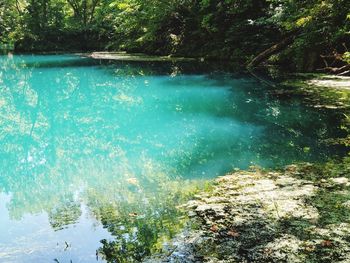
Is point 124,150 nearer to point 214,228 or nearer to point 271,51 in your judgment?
point 214,228

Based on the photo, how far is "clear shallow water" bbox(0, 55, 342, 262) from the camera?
14.8ft

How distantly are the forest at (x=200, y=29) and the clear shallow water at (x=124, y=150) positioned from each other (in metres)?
3.69

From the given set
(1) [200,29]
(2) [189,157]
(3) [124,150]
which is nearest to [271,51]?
(1) [200,29]

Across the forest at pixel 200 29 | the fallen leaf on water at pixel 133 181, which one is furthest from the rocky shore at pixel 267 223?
the forest at pixel 200 29

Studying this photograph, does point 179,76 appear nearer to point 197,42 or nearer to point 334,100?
point 334,100

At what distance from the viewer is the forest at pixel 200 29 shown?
50.3 feet

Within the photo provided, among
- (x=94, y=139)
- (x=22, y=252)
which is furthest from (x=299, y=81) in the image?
(x=22, y=252)

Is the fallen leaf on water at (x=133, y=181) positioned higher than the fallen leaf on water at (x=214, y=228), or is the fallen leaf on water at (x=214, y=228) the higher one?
the fallen leaf on water at (x=214, y=228)

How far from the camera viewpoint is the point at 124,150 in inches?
313

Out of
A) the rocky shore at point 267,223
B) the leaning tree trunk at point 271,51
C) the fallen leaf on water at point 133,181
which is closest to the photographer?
the rocky shore at point 267,223

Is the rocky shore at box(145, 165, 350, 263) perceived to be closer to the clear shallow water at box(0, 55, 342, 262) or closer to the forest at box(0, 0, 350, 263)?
the forest at box(0, 0, 350, 263)

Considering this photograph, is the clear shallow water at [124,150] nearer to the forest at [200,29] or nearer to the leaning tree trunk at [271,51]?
the forest at [200,29]

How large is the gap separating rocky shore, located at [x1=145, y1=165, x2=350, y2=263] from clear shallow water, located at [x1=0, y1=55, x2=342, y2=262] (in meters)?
0.44

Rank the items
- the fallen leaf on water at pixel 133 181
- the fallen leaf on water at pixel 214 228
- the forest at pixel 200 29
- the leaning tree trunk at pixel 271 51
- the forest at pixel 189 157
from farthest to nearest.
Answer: the leaning tree trunk at pixel 271 51
the forest at pixel 200 29
the fallen leaf on water at pixel 133 181
the fallen leaf on water at pixel 214 228
the forest at pixel 189 157
